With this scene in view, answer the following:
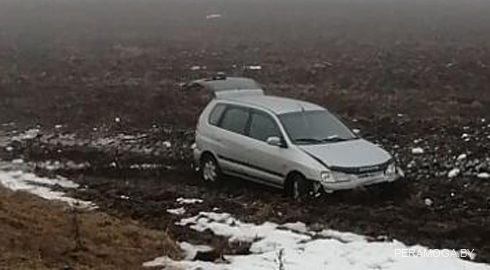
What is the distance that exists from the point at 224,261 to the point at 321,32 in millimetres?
A: 36936

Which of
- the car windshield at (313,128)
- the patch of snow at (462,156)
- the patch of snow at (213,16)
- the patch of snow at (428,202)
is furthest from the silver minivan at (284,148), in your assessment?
the patch of snow at (213,16)

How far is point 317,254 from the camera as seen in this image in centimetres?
1071

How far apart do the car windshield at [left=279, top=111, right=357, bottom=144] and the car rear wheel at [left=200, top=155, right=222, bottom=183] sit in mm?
1614

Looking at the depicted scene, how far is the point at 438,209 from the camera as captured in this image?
13.6 m

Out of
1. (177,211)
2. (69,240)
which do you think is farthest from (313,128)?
(69,240)

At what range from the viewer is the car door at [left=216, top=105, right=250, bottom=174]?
611 inches

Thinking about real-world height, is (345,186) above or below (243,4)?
above

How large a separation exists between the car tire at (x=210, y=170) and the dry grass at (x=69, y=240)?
3.51m

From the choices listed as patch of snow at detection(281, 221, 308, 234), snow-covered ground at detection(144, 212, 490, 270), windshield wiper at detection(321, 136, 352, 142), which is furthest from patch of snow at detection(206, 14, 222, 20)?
snow-covered ground at detection(144, 212, 490, 270)

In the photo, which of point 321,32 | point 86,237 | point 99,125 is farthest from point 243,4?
point 86,237

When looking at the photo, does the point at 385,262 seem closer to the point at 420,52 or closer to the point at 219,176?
the point at 219,176

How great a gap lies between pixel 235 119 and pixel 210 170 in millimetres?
1016

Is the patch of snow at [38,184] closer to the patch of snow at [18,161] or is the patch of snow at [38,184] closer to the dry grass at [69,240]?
the patch of snow at [18,161]

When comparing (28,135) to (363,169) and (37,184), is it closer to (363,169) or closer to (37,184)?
(37,184)
